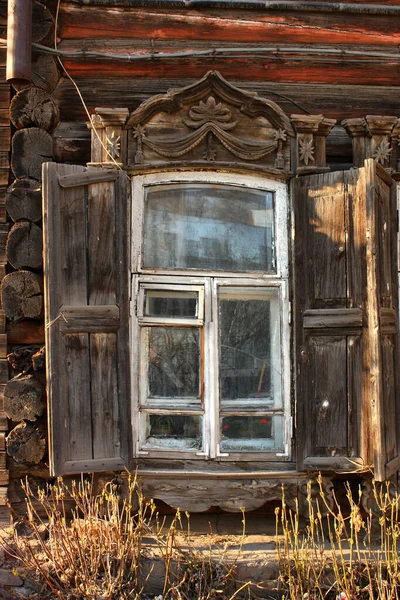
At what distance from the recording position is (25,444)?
11.0 ft

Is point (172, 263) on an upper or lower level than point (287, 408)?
upper

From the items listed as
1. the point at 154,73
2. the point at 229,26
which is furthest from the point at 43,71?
the point at 229,26

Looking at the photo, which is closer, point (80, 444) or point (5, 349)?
point (80, 444)

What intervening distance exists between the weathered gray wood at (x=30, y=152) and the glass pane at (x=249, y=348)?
131 centimetres

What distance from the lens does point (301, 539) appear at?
11.3ft

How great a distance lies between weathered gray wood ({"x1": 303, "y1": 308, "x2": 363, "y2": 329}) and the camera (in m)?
3.35

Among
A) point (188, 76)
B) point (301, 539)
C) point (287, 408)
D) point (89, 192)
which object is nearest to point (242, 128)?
point (188, 76)

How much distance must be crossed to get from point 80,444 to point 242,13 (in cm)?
279

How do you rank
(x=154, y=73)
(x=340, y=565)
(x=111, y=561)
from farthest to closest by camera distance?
(x=154, y=73) < (x=340, y=565) < (x=111, y=561)

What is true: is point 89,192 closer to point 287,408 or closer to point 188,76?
point 188,76

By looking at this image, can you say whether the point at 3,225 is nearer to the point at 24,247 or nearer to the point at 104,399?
the point at 24,247

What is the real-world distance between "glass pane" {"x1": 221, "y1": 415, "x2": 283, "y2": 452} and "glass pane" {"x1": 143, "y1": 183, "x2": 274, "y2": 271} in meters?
0.91

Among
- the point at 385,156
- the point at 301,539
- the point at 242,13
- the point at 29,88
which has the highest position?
the point at 242,13

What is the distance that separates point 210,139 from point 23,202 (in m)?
1.16
